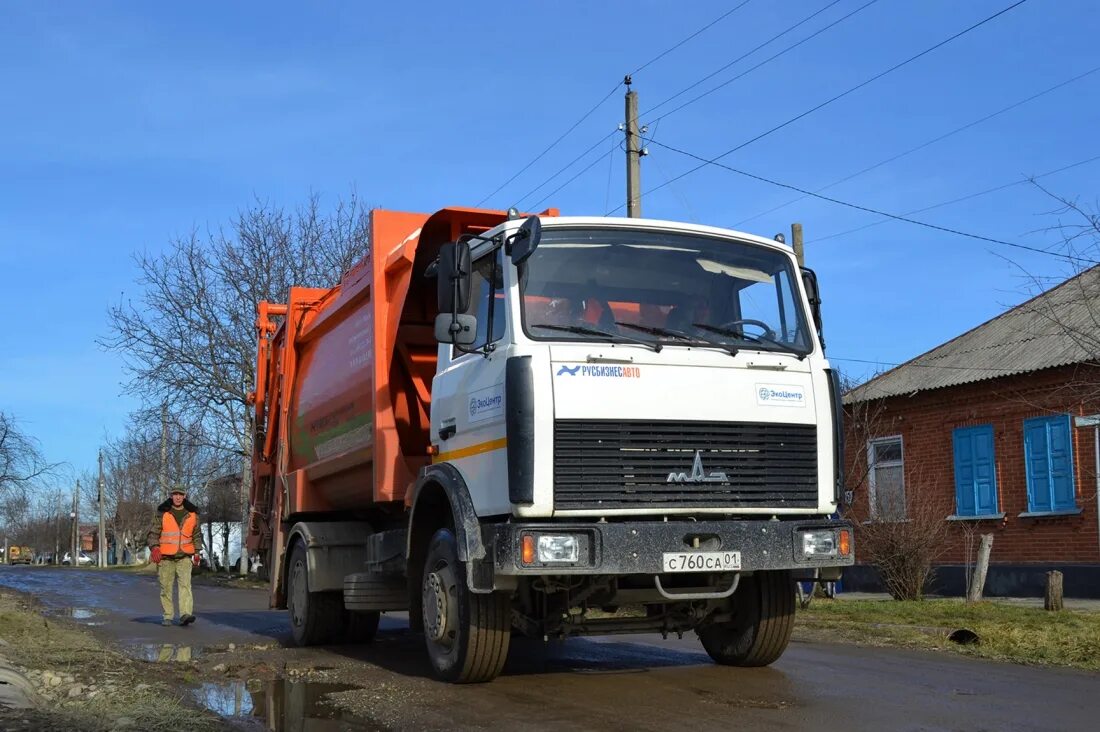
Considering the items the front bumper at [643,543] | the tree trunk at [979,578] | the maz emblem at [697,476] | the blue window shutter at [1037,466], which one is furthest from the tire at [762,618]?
the blue window shutter at [1037,466]

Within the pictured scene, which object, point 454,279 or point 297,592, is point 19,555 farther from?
point 454,279

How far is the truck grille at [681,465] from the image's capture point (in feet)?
21.5

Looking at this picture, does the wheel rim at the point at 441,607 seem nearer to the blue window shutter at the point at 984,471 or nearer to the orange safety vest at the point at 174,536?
the orange safety vest at the point at 174,536

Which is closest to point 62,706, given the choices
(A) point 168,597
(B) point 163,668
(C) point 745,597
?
(B) point 163,668

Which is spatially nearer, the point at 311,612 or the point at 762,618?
the point at 762,618

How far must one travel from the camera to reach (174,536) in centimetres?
1334

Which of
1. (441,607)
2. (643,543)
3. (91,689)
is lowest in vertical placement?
(91,689)

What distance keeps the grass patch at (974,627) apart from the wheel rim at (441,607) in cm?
433

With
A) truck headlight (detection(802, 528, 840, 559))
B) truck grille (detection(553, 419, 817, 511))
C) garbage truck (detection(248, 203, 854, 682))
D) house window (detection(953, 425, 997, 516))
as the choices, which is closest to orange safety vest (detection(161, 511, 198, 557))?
garbage truck (detection(248, 203, 854, 682))

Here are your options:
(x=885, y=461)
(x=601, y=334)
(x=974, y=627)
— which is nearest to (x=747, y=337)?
(x=601, y=334)

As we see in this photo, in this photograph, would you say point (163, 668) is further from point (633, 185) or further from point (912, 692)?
point (633, 185)

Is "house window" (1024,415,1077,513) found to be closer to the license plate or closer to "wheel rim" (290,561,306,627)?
"wheel rim" (290,561,306,627)

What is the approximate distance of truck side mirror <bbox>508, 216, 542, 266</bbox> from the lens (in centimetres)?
682

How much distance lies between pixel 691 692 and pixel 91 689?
367 cm
